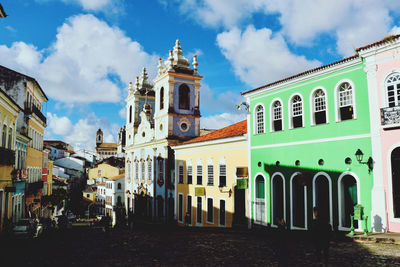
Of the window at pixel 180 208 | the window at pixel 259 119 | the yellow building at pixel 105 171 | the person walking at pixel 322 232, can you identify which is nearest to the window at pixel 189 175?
the window at pixel 180 208

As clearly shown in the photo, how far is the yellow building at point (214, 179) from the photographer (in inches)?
898

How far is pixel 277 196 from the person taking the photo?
1945 centimetres

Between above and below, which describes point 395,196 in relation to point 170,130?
below

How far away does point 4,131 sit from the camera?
20.5m

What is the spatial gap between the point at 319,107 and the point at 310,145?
6.24ft

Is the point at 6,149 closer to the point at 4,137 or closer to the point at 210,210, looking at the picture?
the point at 4,137

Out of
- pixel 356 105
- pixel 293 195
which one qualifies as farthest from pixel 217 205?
pixel 356 105

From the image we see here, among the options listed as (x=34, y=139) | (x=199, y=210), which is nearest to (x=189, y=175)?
(x=199, y=210)

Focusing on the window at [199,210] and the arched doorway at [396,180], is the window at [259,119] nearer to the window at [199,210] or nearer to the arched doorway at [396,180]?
the arched doorway at [396,180]

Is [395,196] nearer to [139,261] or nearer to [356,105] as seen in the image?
[356,105]

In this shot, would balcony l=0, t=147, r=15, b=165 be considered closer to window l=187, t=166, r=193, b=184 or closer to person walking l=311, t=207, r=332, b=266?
window l=187, t=166, r=193, b=184

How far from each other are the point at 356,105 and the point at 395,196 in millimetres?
4082

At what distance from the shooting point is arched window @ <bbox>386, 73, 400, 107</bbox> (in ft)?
46.5

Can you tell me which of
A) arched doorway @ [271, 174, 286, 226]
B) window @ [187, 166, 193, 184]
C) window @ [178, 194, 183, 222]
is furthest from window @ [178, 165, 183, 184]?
arched doorway @ [271, 174, 286, 226]
